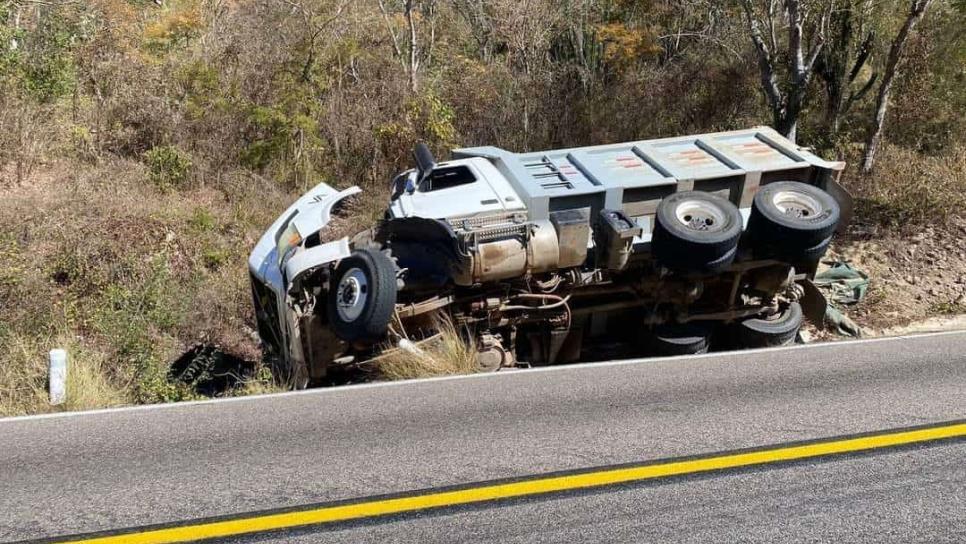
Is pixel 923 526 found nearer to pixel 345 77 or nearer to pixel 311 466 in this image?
pixel 311 466

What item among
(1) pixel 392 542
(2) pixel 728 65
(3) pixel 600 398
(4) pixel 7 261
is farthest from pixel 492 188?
(2) pixel 728 65

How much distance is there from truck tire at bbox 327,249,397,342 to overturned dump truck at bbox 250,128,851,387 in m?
0.01

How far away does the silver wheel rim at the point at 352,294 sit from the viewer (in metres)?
7.51

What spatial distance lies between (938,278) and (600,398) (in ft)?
26.0

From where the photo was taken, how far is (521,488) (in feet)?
16.1

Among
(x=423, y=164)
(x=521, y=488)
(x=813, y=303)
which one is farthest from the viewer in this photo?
(x=813, y=303)

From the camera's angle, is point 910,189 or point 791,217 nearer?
point 791,217

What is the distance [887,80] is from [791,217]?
6.96 m

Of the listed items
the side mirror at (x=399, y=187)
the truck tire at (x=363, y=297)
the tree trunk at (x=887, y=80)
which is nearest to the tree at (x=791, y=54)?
the tree trunk at (x=887, y=80)

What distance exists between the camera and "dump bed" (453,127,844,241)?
8.57 metres

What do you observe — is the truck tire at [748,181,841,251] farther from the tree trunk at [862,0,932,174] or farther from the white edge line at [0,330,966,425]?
the tree trunk at [862,0,932,174]

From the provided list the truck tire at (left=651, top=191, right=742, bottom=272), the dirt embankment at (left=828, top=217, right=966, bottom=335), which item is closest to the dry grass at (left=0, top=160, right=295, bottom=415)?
the truck tire at (left=651, top=191, right=742, bottom=272)

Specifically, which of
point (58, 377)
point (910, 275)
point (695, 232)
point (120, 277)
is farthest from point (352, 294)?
point (910, 275)

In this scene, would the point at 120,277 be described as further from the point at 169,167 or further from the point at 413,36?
the point at 413,36
